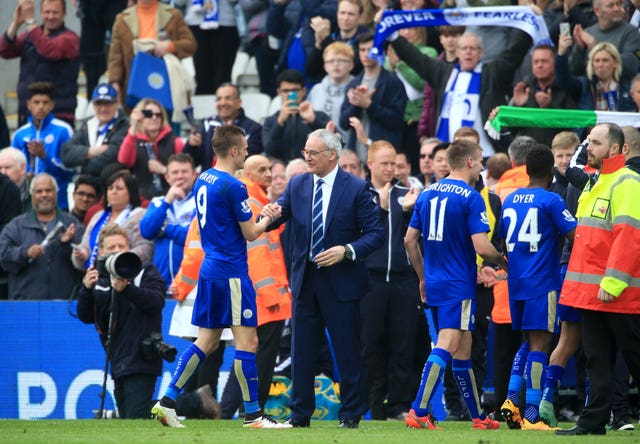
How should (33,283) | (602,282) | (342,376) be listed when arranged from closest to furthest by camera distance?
(602,282) → (342,376) → (33,283)

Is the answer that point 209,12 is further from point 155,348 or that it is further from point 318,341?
point 318,341

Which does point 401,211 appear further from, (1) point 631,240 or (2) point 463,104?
(1) point 631,240

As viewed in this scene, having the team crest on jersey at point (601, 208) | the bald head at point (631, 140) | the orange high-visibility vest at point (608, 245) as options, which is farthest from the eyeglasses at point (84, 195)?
the team crest on jersey at point (601, 208)

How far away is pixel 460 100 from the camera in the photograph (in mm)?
15586

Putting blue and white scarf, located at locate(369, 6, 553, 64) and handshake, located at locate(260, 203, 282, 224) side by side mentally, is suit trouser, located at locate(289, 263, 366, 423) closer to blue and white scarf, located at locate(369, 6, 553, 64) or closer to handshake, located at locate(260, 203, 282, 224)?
handshake, located at locate(260, 203, 282, 224)

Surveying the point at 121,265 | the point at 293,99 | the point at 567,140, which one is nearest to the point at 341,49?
the point at 293,99

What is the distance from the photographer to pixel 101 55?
20750mm

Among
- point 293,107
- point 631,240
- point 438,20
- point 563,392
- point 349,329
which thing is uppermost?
point 438,20

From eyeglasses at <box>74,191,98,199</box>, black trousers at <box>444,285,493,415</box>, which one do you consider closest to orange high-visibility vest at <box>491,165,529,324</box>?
black trousers at <box>444,285,493,415</box>

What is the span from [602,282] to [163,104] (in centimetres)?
1011

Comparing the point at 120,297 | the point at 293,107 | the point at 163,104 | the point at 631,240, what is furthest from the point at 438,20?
the point at 631,240

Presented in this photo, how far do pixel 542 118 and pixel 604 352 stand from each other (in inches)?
180

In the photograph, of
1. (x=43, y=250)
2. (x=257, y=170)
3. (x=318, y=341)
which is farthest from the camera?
(x=43, y=250)

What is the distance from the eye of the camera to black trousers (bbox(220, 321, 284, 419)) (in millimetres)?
12781
